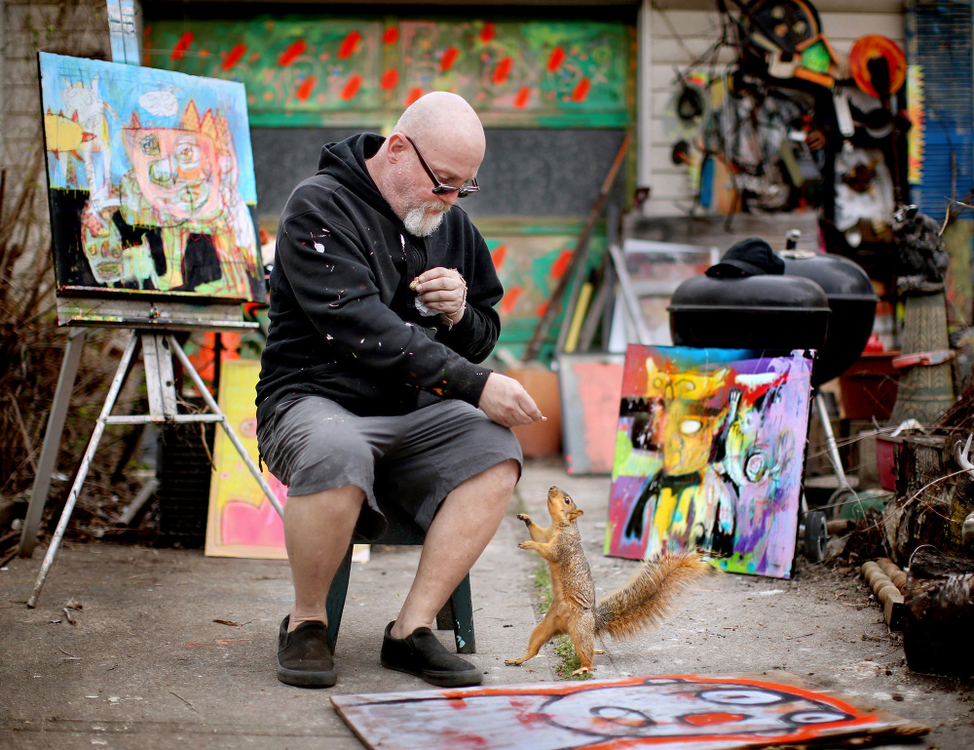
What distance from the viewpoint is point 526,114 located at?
6.97 metres

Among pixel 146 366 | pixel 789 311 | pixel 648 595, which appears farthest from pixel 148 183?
pixel 789 311

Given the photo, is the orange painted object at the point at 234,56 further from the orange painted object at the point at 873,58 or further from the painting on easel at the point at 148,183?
the orange painted object at the point at 873,58

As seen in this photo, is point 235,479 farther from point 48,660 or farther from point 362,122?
point 362,122

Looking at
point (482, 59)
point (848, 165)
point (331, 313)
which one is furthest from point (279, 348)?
point (848, 165)

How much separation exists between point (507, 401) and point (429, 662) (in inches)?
Result: 24.8

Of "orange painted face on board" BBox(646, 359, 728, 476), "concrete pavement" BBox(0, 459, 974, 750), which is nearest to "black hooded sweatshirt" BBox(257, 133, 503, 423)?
"concrete pavement" BBox(0, 459, 974, 750)

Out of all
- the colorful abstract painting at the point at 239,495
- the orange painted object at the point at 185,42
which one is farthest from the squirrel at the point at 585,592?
the orange painted object at the point at 185,42

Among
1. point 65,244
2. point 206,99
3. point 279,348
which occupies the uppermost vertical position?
point 206,99

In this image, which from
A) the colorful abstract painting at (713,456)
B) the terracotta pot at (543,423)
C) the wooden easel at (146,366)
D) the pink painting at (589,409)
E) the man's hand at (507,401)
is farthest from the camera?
the terracotta pot at (543,423)

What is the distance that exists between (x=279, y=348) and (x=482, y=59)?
5291mm

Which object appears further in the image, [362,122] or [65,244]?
[362,122]

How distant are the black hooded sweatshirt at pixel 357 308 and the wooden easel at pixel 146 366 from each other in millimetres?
794

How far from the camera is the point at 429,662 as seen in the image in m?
2.02

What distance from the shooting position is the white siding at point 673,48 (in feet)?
22.2
